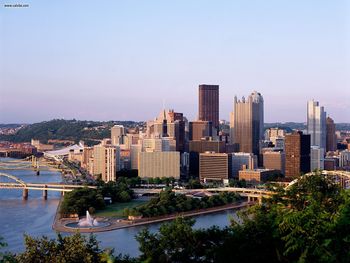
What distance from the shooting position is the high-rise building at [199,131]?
135 feet

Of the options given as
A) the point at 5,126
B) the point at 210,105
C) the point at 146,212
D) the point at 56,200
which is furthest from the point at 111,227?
the point at 5,126

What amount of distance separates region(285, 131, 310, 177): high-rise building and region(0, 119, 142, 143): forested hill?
99.1 ft

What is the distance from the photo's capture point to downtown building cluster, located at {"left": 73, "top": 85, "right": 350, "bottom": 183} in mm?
30375

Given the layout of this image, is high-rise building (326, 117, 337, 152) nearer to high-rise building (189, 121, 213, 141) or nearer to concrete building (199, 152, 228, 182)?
high-rise building (189, 121, 213, 141)

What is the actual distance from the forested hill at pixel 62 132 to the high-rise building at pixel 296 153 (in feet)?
99.1

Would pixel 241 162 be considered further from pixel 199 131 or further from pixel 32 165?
pixel 32 165

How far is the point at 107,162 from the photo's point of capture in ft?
99.6

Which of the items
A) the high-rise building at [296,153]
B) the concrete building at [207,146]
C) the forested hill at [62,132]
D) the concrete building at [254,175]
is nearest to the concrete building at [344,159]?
the concrete building at [207,146]

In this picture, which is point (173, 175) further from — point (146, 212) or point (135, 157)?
point (146, 212)

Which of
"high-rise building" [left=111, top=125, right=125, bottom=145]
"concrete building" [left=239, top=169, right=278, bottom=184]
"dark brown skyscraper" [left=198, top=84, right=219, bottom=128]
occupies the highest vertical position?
"dark brown skyscraper" [left=198, top=84, right=219, bottom=128]

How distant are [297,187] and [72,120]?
220 feet

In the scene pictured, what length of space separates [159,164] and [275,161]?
7468mm

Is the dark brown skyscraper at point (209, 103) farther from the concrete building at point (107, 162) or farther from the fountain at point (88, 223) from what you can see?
the fountain at point (88, 223)

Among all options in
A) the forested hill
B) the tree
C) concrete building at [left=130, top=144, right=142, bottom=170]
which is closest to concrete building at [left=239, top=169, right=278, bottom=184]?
concrete building at [left=130, top=144, right=142, bottom=170]
